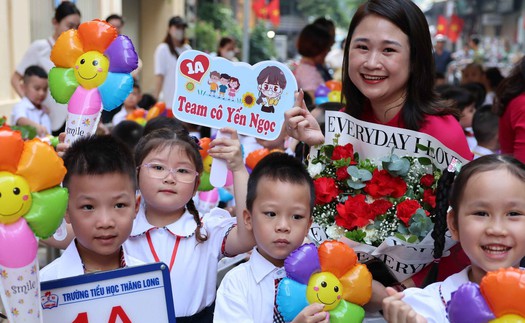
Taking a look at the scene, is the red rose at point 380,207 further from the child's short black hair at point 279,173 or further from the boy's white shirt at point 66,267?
the boy's white shirt at point 66,267

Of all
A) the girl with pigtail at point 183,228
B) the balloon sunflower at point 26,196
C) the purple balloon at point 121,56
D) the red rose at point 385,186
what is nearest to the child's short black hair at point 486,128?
the red rose at point 385,186

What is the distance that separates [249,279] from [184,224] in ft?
1.59

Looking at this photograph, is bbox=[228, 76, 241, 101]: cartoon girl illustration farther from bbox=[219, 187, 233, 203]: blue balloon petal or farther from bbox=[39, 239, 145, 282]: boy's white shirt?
bbox=[219, 187, 233, 203]: blue balloon petal

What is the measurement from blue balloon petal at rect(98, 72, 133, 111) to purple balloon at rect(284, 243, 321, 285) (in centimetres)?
A: 115

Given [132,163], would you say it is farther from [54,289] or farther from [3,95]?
[3,95]

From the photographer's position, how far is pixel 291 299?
2.62 meters

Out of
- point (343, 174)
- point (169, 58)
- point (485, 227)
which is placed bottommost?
point (485, 227)

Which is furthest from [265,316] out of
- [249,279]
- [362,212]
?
[362,212]

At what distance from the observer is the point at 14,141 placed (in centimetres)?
234

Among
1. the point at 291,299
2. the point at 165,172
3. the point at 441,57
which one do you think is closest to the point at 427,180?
the point at 291,299

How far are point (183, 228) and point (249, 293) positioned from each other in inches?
20.1

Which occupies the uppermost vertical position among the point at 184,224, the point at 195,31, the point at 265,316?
the point at 195,31

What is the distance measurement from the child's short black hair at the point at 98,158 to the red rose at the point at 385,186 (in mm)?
975

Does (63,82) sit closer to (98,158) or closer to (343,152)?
(98,158)
